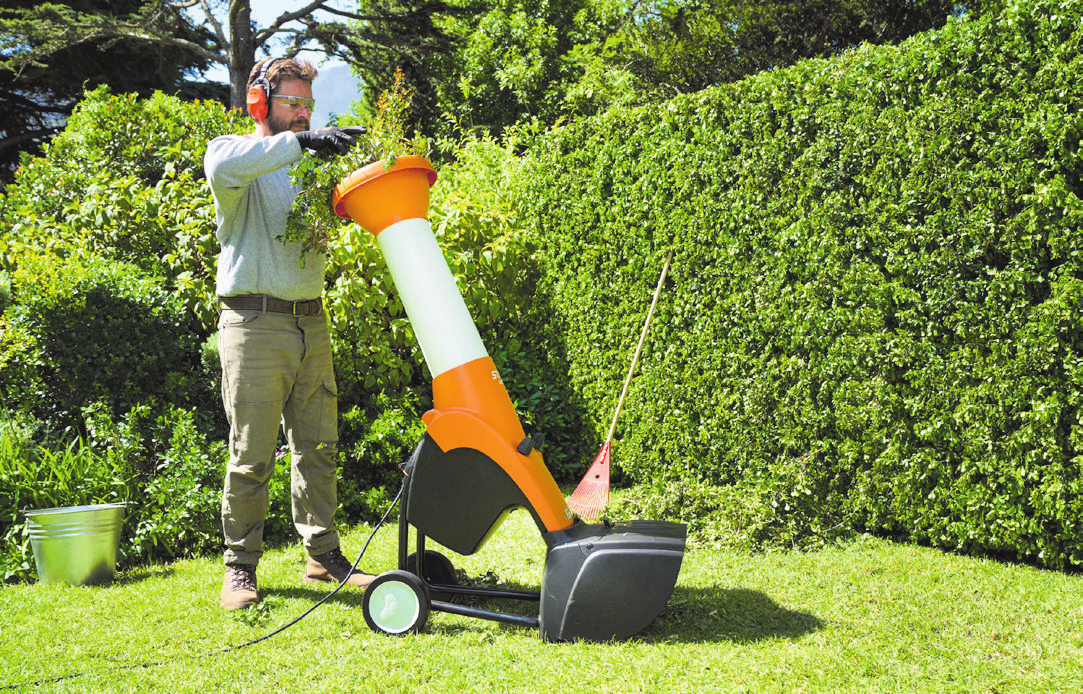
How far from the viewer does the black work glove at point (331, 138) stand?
9.71 ft

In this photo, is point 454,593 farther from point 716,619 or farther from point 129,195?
point 129,195

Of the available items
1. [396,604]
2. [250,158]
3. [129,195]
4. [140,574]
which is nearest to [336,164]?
[250,158]

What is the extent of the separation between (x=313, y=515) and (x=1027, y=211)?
131 inches

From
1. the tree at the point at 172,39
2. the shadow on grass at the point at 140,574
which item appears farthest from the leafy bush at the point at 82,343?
the tree at the point at 172,39

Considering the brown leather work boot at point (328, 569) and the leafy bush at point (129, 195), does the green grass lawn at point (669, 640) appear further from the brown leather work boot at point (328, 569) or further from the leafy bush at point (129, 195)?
the leafy bush at point (129, 195)

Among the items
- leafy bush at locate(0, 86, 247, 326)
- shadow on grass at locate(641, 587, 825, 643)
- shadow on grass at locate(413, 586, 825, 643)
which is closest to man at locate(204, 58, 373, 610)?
shadow on grass at locate(413, 586, 825, 643)

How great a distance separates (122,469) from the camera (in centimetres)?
430

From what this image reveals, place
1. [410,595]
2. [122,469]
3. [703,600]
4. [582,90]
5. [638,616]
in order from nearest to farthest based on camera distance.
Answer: [638,616] < [410,595] < [703,600] < [122,469] < [582,90]

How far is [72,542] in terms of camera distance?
363 centimetres

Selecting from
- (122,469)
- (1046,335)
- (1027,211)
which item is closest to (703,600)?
(1046,335)

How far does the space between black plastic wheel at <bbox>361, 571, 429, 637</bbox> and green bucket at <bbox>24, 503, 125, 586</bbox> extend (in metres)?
1.62

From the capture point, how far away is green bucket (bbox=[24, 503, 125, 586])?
3.63 m

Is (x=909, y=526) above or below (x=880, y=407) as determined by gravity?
below

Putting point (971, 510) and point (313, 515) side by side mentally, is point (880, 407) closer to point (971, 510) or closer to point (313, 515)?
point (971, 510)
